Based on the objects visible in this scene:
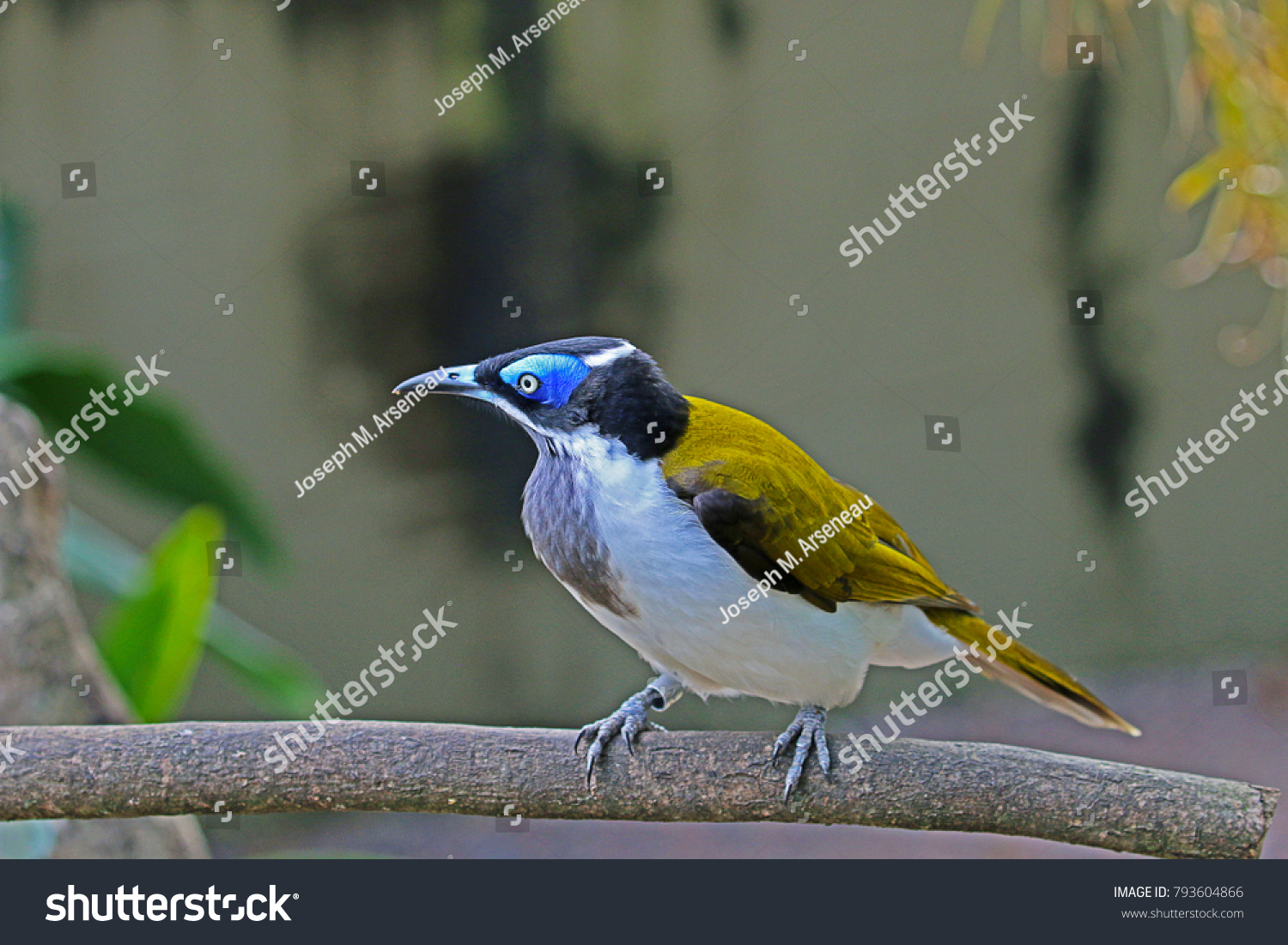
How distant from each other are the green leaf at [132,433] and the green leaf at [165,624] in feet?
0.51

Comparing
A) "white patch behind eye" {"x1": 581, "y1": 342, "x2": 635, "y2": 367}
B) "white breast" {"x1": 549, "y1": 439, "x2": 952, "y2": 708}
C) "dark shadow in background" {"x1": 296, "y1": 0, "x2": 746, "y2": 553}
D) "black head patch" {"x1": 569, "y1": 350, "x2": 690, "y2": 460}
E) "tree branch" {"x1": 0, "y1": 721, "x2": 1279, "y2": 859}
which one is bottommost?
"tree branch" {"x1": 0, "y1": 721, "x2": 1279, "y2": 859}

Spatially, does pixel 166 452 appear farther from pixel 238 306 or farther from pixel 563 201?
pixel 563 201

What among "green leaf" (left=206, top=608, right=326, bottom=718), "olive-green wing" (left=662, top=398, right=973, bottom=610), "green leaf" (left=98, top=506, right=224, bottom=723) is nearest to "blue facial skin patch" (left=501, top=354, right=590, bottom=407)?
"olive-green wing" (left=662, top=398, right=973, bottom=610)

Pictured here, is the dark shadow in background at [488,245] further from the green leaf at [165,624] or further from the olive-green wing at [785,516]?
the olive-green wing at [785,516]

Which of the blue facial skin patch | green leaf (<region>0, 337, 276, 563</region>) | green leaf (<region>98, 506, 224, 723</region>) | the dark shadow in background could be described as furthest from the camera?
the dark shadow in background

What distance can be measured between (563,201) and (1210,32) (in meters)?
1.31

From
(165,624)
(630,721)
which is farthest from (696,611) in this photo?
(165,624)

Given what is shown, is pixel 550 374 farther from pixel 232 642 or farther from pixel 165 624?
pixel 232 642

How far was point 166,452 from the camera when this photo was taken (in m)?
1.80

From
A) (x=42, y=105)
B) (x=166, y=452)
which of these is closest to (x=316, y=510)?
(x=166, y=452)

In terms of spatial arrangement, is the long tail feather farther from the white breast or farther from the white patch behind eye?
the white patch behind eye

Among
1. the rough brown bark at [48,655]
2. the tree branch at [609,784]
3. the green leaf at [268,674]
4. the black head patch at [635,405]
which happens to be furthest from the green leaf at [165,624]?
the black head patch at [635,405]

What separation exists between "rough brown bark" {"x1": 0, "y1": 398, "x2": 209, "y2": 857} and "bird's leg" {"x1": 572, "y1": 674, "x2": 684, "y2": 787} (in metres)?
0.80

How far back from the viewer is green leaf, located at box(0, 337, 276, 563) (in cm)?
174
